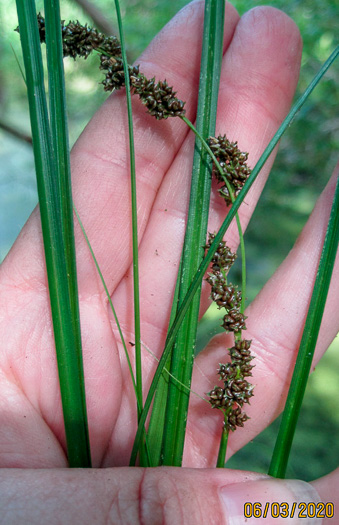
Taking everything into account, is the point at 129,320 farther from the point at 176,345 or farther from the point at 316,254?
the point at 316,254

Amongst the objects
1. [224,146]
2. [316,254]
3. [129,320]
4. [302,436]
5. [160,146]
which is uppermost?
[160,146]

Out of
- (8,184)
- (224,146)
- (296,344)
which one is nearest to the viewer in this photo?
(224,146)

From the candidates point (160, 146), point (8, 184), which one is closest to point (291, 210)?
point (160, 146)

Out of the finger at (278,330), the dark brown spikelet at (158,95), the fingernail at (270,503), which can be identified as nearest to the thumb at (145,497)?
Result: the fingernail at (270,503)

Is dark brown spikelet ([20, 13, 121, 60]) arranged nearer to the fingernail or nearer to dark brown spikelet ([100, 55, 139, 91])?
dark brown spikelet ([100, 55, 139, 91])

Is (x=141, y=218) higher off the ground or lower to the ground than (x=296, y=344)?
higher
